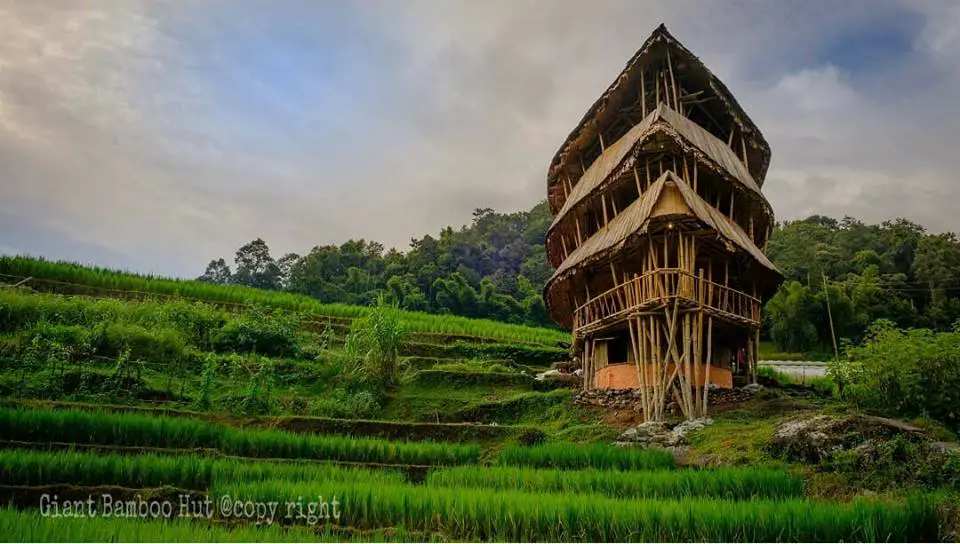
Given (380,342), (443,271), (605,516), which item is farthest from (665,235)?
(443,271)

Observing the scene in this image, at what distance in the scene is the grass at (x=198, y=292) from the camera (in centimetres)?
2150

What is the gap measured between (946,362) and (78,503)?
11665 mm

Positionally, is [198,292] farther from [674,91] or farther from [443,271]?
[443,271]

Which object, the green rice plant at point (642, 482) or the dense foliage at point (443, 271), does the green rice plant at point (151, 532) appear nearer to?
the green rice plant at point (642, 482)

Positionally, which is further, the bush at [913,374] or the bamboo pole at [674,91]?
the bamboo pole at [674,91]

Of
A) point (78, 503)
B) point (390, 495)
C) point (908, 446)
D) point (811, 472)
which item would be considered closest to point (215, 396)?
point (78, 503)

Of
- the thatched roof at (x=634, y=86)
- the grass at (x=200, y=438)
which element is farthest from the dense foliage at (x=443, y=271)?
the grass at (x=200, y=438)

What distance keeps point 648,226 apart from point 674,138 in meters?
2.48

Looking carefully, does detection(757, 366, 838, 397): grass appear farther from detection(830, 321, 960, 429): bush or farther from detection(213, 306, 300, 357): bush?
detection(213, 306, 300, 357): bush

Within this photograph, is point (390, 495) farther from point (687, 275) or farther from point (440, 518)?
point (687, 275)

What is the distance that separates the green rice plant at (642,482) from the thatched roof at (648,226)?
6.75m

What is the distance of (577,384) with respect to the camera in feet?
61.2

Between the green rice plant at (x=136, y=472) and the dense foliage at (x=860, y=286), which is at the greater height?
the dense foliage at (x=860, y=286)

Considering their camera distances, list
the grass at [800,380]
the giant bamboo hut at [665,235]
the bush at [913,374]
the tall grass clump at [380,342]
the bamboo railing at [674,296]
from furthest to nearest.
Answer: the grass at [800,380]
the tall grass clump at [380,342]
the giant bamboo hut at [665,235]
the bamboo railing at [674,296]
the bush at [913,374]
